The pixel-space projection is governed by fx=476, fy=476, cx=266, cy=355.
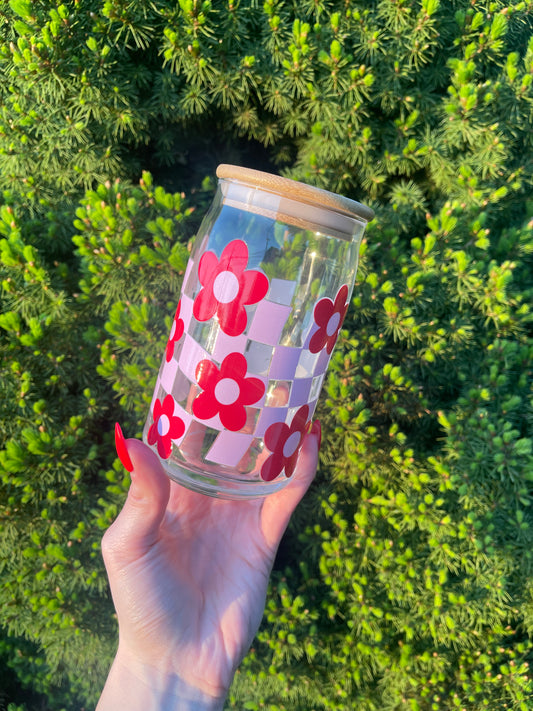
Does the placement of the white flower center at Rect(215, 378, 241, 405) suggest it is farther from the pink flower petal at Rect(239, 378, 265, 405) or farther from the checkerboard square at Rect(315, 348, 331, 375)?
the checkerboard square at Rect(315, 348, 331, 375)

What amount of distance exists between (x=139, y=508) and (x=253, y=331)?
1.82ft

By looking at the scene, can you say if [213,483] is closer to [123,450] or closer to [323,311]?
[123,450]

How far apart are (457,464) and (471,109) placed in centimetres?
146

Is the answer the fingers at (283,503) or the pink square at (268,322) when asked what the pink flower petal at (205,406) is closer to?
the pink square at (268,322)

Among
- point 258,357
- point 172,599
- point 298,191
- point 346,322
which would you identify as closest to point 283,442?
point 258,357

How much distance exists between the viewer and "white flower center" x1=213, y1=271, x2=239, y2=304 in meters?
1.21

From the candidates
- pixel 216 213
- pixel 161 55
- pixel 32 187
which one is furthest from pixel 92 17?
pixel 216 213

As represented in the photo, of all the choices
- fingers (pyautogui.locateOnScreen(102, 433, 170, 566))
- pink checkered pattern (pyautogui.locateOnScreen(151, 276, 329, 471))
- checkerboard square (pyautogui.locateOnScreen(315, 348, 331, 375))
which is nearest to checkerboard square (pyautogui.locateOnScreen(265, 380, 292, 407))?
pink checkered pattern (pyautogui.locateOnScreen(151, 276, 329, 471))

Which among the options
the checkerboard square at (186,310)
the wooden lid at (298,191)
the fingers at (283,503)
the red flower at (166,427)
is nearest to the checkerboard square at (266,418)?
the red flower at (166,427)

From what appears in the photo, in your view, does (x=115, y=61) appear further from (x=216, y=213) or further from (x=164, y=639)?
(x=164, y=639)

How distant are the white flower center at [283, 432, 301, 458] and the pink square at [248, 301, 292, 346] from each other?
11.5 inches

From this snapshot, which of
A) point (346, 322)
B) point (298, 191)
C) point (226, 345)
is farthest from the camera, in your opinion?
point (346, 322)

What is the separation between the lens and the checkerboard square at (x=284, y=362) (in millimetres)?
1239

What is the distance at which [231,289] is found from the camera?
47.7 inches
